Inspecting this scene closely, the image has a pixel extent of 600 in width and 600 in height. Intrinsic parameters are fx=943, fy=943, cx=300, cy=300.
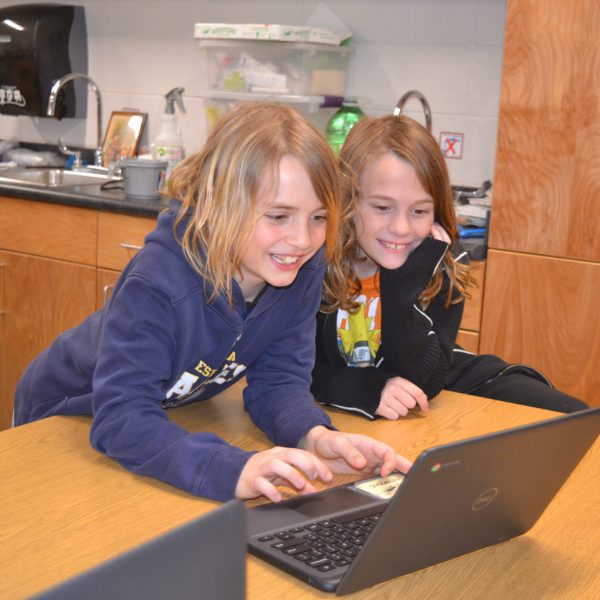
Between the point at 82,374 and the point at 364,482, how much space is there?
0.48m

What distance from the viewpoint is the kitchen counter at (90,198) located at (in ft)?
8.95

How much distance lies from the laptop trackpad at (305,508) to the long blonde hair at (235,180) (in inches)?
11.7

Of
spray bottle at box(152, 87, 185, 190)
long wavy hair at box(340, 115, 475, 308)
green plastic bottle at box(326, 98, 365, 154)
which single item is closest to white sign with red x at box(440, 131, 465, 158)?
green plastic bottle at box(326, 98, 365, 154)

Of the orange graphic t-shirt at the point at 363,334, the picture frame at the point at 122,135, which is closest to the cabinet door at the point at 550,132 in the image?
the orange graphic t-shirt at the point at 363,334

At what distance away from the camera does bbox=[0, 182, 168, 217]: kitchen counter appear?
2729 millimetres

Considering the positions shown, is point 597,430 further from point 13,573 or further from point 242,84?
point 242,84

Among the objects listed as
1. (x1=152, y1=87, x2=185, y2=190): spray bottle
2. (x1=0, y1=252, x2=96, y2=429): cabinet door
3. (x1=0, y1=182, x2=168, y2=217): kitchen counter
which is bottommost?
(x1=0, y1=252, x2=96, y2=429): cabinet door

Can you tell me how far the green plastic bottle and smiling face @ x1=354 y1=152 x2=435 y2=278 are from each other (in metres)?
1.37

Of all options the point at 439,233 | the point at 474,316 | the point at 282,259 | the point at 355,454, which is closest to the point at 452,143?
the point at 474,316

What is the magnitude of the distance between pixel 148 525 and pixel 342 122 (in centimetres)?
213

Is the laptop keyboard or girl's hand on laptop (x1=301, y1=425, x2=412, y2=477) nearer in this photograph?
the laptop keyboard

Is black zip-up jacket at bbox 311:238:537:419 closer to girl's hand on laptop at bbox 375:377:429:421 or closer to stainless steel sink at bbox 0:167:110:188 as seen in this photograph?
girl's hand on laptop at bbox 375:377:429:421

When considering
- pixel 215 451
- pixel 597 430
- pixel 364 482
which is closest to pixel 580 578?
pixel 597 430

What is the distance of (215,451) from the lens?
1.08m
